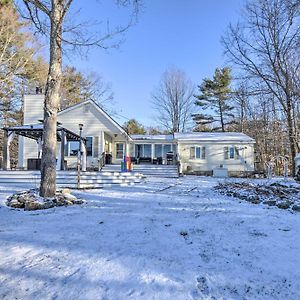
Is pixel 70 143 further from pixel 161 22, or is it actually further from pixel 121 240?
pixel 121 240

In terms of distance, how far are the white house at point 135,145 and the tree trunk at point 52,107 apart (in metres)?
11.9

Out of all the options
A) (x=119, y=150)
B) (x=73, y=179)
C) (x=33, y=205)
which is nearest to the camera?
(x=33, y=205)

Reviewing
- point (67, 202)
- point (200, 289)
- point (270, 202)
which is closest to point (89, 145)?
point (67, 202)

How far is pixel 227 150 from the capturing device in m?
22.4

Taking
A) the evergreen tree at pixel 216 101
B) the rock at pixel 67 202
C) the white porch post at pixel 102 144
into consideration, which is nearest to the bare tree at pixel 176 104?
the evergreen tree at pixel 216 101

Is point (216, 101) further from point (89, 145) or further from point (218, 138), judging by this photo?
point (89, 145)

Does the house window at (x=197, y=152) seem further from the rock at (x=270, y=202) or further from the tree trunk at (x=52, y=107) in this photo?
the tree trunk at (x=52, y=107)

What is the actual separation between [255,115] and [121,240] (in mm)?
30392

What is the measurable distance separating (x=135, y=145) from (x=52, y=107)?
1615cm

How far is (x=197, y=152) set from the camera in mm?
22672

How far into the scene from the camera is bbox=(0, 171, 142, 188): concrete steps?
1175 cm

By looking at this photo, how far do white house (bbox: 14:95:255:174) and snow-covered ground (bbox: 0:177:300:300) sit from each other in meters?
14.0

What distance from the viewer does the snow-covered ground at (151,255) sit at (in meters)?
2.69

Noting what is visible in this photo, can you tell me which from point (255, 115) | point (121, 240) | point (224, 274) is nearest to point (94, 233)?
point (121, 240)
